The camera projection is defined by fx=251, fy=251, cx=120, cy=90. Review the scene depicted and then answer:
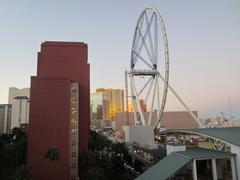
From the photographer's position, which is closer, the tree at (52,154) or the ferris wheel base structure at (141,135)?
the tree at (52,154)

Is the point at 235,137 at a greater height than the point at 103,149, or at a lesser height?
greater

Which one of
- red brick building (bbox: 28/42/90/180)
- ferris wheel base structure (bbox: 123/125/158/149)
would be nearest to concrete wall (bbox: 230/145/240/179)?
red brick building (bbox: 28/42/90/180)

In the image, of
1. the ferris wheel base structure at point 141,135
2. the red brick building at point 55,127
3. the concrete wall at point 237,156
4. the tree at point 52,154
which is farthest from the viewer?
the ferris wheel base structure at point 141,135

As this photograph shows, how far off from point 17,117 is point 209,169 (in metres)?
186

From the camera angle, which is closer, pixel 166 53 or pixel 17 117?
pixel 166 53

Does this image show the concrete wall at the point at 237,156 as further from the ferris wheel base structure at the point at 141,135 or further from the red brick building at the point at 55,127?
the ferris wheel base structure at the point at 141,135

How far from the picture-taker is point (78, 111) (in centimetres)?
6112

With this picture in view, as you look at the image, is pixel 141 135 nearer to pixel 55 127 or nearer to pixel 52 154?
pixel 55 127

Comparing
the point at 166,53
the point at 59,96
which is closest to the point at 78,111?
the point at 59,96

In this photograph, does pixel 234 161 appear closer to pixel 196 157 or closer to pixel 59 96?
pixel 196 157

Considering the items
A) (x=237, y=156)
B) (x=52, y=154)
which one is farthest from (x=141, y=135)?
(x=237, y=156)

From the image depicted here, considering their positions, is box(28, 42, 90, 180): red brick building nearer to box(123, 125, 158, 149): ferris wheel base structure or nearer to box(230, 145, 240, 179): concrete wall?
box(123, 125, 158, 149): ferris wheel base structure

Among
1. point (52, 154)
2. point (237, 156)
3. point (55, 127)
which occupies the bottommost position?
point (52, 154)

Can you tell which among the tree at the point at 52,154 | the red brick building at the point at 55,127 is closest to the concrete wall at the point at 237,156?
the tree at the point at 52,154
